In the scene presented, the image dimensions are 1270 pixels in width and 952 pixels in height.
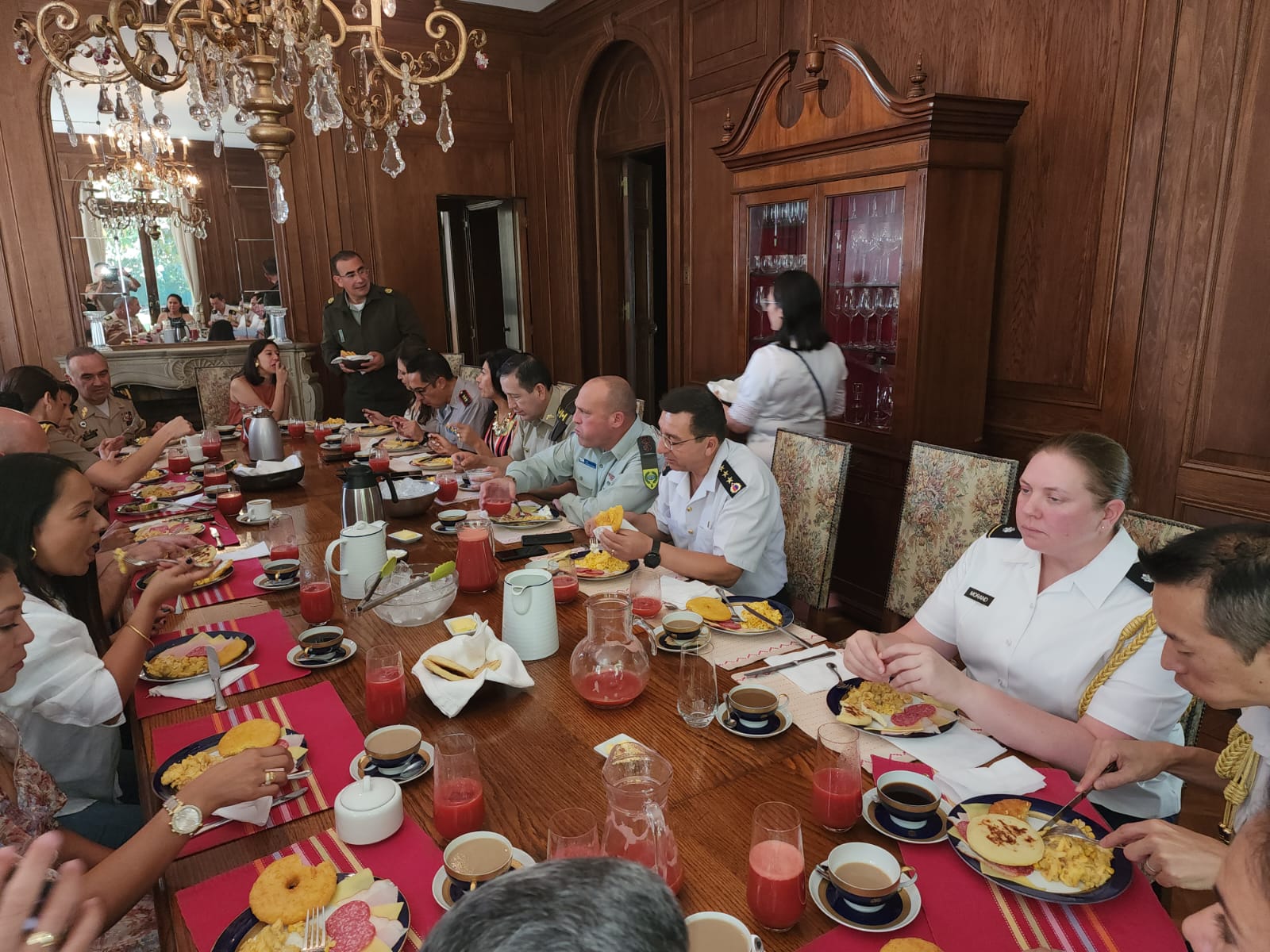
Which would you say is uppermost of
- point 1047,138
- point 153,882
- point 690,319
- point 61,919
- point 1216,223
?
point 1047,138

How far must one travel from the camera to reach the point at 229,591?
2.10 metres

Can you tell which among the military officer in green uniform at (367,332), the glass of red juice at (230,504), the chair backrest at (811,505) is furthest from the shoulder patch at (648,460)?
the military officer in green uniform at (367,332)

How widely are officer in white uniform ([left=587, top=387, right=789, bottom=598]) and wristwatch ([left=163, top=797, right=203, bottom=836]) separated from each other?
1124 mm

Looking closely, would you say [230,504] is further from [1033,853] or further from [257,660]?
[1033,853]

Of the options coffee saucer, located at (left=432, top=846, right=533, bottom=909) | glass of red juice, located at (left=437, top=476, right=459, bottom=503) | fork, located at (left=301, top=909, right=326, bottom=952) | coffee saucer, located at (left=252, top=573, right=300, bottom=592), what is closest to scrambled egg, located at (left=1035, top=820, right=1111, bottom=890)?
coffee saucer, located at (left=432, top=846, right=533, bottom=909)

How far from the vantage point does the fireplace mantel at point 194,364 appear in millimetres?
5418

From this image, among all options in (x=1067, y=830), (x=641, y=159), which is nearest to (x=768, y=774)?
(x=1067, y=830)

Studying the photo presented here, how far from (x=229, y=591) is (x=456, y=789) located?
4.19ft

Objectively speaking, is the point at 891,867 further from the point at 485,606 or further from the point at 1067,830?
the point at 485,606

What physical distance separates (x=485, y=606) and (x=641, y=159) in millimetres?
5060

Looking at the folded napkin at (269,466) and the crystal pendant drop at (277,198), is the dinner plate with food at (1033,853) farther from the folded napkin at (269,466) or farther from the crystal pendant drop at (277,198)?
the folded napkin at (269,466)

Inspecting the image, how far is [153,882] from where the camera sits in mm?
1087

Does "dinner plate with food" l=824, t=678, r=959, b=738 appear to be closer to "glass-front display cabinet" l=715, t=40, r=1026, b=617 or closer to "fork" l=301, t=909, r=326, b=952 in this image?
"fork" l=301, t=909, r=326, b=952

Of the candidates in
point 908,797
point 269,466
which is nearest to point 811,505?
point 908,797
